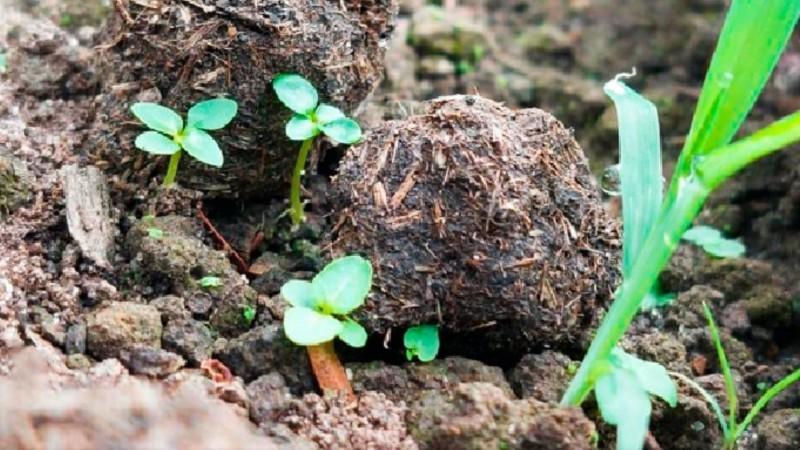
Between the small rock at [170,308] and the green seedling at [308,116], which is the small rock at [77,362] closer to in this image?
the small rock at [170,308]

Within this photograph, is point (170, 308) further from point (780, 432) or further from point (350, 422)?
point (780, 432)

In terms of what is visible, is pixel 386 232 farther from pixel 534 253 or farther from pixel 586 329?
pixel 586 329

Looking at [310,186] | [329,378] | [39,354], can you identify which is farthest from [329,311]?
[310,186]

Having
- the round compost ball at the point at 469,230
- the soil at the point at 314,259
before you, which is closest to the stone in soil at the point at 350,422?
the soil at the point at 314,259

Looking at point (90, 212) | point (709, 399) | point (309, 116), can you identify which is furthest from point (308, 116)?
point (709, 399)

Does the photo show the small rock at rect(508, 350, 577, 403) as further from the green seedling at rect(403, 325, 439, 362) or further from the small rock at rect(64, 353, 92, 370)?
the small rock at rect(64, 353, 92, 370)
